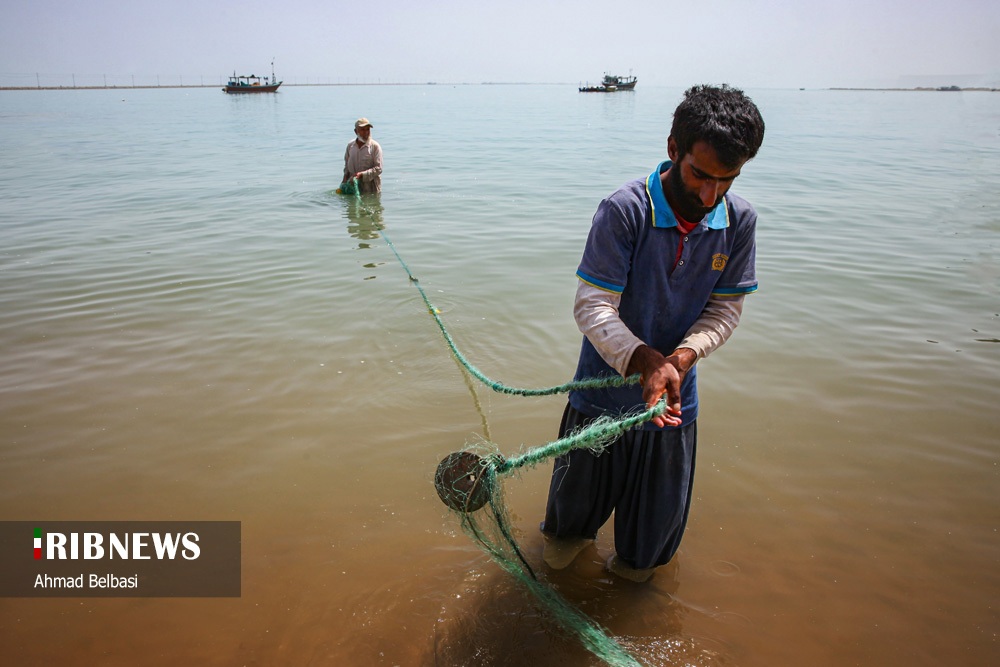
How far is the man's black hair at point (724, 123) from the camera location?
1.62 m

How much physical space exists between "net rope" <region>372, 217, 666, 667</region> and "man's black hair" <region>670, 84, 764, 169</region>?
651 millimetres

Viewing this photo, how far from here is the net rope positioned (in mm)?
1787

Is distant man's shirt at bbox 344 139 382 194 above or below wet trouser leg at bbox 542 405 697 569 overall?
above

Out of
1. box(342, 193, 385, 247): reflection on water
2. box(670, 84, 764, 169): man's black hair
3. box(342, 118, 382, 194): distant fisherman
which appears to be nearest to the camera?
box(670, 84, 764, 169): man's black hair

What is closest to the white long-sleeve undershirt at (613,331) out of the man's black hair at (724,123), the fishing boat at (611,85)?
the man's black hair at (724,123)

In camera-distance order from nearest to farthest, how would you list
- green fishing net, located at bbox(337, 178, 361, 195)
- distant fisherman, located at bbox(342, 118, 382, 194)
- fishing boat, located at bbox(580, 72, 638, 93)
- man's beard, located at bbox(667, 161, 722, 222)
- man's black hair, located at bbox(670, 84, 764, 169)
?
man's black hair, located at bbox(670, 84, 764, 169) → man's beard, located at bbox(667, 161, 722, 222) → distant fisherman, located at bbox(342, 118, 382, 194) → green fishing net, located at bbox(337, 178, 361, 195) → fishing boat, located at bbox(580, 72, 638, 93)

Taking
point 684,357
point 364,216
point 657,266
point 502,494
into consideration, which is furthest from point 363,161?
point 684,357

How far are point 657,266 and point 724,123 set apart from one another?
428mm

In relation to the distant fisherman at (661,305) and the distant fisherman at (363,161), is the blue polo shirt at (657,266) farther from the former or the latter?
the distant fisherman at (363,161)

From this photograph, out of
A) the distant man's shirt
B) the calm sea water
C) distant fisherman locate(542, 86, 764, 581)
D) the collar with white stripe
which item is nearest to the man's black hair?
distant fisherman locate(542, 86, 764, 581)

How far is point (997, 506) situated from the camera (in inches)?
120

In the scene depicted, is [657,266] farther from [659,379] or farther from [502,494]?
[502,494]

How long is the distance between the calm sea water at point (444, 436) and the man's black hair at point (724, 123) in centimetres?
178

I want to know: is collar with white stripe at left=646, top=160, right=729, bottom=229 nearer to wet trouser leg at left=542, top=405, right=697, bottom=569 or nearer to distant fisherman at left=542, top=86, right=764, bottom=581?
distant fisherman at left=542, top=86, right=764, bottom=581
